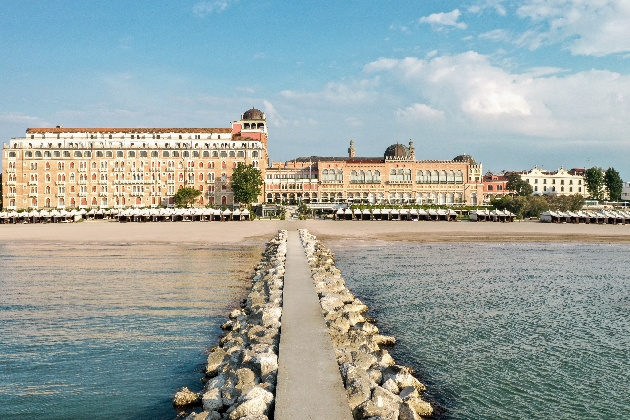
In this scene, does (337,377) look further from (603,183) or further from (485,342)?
(603,183)

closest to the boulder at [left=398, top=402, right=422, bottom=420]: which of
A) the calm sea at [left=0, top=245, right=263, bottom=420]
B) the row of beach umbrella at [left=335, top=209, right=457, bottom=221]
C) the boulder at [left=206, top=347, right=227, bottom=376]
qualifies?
the calm sea at [left=0, top=245, right=263, bottom=420]

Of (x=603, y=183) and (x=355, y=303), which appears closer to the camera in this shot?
(x=355, y=303)

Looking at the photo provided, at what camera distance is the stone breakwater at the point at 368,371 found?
1055 centimetres

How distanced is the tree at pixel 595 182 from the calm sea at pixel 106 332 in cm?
13361

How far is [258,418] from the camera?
31.4ft

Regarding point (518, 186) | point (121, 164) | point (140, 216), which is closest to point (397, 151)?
point (518, 186)

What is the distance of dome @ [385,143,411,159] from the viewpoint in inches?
5481

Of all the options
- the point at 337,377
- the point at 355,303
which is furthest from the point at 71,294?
the point at 337,377

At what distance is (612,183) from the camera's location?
481 ft

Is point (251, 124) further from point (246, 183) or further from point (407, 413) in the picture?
point (407, 413)

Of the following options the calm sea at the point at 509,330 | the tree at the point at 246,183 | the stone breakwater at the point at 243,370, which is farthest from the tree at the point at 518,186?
the stone breakwater at the point at 243,370

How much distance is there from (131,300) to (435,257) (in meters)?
21.4

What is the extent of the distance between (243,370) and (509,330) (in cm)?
946

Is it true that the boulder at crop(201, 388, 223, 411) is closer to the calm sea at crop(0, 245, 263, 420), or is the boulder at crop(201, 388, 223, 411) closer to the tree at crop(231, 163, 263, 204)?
the calm sea at crop(0, 245, 263, 420)
